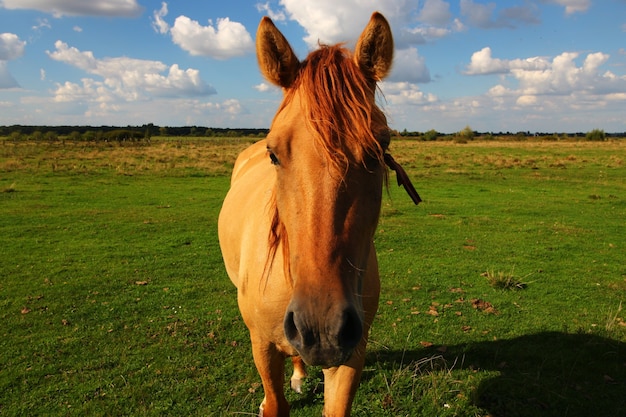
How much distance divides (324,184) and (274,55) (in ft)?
2.96

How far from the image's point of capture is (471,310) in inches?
241

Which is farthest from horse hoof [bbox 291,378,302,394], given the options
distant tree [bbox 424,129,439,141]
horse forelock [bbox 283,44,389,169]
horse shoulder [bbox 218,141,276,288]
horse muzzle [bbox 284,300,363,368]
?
distant tree [bbox 424,129,439,141]

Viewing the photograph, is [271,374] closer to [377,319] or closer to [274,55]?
[274,55]

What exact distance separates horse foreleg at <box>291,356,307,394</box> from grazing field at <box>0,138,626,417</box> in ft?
0.30

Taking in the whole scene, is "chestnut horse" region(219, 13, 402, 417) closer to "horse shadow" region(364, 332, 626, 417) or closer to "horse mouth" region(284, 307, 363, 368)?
"horse mouth" region(284, 307, 363, 368)

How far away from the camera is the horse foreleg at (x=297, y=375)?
4.14 meters

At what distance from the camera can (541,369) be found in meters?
4.50

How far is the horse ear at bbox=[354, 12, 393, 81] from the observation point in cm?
220

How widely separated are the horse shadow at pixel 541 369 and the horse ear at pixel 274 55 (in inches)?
133

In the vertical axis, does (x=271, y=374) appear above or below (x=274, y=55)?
below

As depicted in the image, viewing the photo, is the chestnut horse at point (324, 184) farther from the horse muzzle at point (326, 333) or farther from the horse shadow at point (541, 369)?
the horse shadow at point (541, 369)

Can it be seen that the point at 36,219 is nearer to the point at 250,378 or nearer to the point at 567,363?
the point at 250,378

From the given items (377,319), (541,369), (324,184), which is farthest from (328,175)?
(377,319)

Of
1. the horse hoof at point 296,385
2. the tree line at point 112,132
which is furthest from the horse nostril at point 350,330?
the tree line at point 112,132
